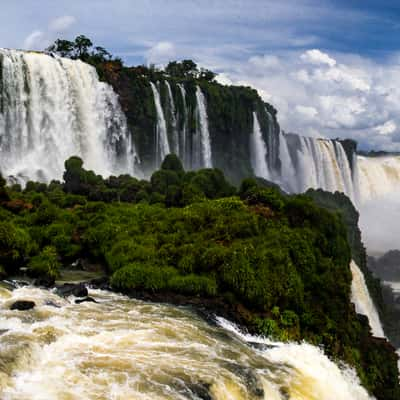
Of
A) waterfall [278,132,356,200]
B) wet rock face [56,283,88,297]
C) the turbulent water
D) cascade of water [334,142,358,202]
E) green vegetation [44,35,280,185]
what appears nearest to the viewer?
the turbulent water

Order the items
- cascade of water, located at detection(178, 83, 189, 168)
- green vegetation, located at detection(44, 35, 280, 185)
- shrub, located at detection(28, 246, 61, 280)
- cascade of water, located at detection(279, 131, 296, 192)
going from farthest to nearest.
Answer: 1. cascade of water, located at detection(279, 131, 296, 192)
2. cascade of water, located at detection(178, 83, 189, 168)
3. green vegetation, located at detection(44, 35, 280, 185)
4. shrub, located at detection(28, 246, 61, 280)

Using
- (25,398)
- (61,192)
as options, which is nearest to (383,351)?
(25,398)

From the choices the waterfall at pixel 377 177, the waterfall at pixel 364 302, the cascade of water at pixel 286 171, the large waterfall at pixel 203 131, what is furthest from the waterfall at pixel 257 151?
the waterfall at pixel 364 302

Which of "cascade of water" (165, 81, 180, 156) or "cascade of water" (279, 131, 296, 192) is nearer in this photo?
"cascade of water" (165, 81, 180, 156)

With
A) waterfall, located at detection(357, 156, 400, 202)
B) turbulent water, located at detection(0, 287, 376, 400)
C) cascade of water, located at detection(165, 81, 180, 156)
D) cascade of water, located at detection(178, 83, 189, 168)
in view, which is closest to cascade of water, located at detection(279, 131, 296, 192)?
waterfall, located at detection(357, 156, 400, 202)

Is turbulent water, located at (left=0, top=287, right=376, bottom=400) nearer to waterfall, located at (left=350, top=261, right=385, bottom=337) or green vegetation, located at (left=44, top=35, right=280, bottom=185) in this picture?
waterfall, located at (left=350, top=261, right=385, bottom=337)

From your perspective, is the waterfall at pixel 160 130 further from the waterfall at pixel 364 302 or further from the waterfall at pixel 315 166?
the waterfall at pixel 364 302

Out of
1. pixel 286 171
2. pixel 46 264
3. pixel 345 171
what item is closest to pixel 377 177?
pixel 345 171
